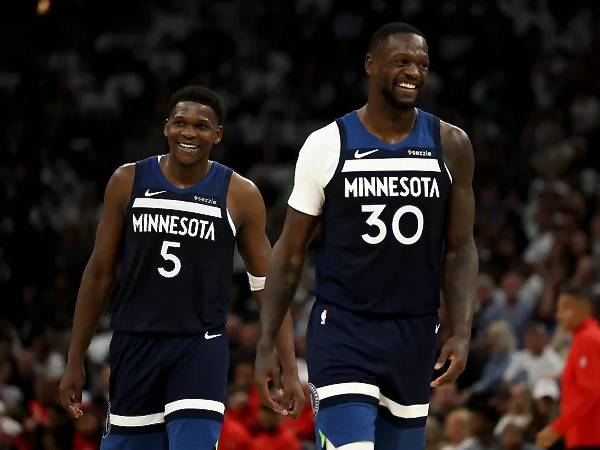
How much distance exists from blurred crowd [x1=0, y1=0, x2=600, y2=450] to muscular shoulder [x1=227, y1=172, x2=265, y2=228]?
4009 mm

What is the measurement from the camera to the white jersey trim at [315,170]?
6.02m

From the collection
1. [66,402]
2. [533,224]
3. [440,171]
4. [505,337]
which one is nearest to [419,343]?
[440,171]

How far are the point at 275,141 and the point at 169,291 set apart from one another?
1105 centimetres

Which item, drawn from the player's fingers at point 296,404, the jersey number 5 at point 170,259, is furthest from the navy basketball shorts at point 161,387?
the player's fingers at point 296,404

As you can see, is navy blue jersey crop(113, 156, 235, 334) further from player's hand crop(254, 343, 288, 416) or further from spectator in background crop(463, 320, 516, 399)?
spectator in background crop(463, 320, 516, 399)

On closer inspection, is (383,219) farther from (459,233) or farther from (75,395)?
(75,395)

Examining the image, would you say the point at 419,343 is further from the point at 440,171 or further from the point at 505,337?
the point at 505,337

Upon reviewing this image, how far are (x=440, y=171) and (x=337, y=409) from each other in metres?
1.07

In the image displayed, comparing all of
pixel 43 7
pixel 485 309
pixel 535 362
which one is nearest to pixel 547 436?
pixel 535 362

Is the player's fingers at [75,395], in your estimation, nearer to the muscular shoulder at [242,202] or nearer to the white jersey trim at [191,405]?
the white jersey trim at [191,405]

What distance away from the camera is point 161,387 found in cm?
685

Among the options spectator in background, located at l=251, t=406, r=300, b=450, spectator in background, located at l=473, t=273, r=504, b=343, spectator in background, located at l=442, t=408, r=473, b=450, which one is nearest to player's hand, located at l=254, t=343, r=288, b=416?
spectator in background, located at l=442, t=408, r=473, b=450

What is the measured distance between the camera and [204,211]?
22.9 feet

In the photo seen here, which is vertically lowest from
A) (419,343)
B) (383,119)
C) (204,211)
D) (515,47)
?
(419,343)
